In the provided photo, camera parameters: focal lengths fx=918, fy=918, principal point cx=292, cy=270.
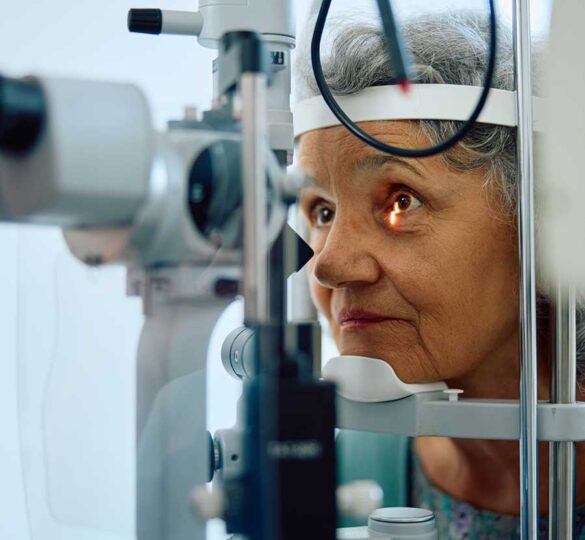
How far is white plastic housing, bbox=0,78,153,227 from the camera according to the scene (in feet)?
2.02

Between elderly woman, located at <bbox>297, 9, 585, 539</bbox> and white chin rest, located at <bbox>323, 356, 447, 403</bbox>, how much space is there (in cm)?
3

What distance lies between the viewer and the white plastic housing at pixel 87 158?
0.61 meters

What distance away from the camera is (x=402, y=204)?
1.16 meters

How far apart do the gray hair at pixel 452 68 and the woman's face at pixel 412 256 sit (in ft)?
0.08

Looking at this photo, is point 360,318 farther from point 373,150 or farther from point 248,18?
point 248,18

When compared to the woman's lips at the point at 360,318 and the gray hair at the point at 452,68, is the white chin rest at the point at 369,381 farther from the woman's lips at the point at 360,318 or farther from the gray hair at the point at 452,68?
the gray hair at the point at 452,68

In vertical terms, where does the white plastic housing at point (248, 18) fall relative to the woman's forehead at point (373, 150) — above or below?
above

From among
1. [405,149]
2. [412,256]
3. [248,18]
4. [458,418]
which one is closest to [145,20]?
[248,18]

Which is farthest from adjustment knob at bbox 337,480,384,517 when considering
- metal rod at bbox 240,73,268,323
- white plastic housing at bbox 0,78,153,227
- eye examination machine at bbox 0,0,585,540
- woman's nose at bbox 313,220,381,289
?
woman's nose at bbox 313,220,381,289

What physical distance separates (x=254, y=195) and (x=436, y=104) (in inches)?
22.2

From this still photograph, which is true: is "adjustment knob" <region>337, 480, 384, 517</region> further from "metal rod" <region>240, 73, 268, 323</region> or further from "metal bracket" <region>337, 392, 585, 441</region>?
"metal bracket" <region>337, 392, 585, 441</region>

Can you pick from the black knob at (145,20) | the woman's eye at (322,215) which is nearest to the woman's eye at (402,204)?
the woman's eye at (322,215)

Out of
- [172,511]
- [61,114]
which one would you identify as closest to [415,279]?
[172,511]

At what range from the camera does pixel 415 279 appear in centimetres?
114
